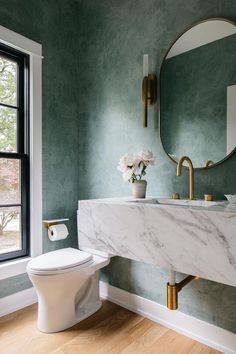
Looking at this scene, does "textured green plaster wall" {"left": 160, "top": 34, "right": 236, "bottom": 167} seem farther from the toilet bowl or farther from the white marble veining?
the toilet bowl

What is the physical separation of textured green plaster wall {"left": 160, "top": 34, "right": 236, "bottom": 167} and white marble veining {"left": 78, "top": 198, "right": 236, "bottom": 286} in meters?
0.52

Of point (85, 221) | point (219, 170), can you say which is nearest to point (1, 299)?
point (85, 221)

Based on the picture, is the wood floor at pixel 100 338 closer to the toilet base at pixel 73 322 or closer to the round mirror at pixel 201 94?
the toilet base at pixel 73 322

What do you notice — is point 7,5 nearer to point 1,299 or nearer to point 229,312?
point 1,299

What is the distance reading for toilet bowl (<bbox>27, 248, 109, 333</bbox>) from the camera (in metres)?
1.70

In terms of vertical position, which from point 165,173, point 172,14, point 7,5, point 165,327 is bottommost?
point 165,327

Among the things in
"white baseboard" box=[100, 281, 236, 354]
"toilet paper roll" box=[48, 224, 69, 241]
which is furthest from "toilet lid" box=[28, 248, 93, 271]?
"white baseboard" box=[100, 281, 236, 354]

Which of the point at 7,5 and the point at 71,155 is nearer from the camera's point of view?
the point at 7,5

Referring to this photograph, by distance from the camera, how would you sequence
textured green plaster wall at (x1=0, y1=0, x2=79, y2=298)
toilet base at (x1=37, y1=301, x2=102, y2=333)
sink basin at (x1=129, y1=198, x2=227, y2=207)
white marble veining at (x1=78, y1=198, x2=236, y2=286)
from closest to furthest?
1. white marble veining at (x1=78, y1=198, x2=236, y2=286)
2. sink basin at (x1=129, y1=198, x2=227, y2=207)
3. toilet base at (x1=37, y1=301, x2=102, y2=333)
4. textured green plaster wall at (x1=0, y1=0, x2=79, y2=298)

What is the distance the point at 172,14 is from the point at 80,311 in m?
2.25

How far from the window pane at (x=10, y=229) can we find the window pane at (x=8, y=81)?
87 cm

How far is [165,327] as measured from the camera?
1.85m

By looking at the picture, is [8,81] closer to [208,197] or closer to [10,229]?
[10,229]

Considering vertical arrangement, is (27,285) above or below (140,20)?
below
